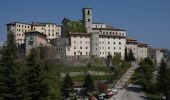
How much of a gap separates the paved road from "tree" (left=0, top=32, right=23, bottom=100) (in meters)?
37.9

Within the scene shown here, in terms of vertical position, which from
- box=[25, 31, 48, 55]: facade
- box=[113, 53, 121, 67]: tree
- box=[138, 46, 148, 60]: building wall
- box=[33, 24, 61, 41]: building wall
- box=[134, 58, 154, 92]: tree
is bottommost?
box=[134, 58, 154, 92]: tree

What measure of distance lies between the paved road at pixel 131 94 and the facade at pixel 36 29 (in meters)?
48.1

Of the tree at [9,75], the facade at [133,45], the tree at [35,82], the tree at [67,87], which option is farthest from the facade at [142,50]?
the tree at [9,75]

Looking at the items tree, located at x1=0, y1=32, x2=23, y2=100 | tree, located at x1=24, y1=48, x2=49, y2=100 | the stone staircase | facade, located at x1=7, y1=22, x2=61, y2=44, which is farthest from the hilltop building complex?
tree, located at x1=0, y1=32, x2=23, y2=100

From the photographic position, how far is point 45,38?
123 meters

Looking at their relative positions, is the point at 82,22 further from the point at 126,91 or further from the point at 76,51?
the point at 126,91

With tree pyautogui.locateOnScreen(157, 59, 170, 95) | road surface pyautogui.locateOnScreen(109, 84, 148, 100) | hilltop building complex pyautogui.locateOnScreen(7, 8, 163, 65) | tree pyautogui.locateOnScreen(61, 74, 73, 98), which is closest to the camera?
road surface pyautogui.locateOnScreen(109, 84, 148, 100)

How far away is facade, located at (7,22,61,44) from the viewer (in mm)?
128250

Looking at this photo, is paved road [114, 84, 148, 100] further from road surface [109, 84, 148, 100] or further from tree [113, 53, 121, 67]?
tree [113, 53, 121, 67]

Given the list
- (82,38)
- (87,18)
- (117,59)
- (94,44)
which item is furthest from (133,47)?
(82,38)

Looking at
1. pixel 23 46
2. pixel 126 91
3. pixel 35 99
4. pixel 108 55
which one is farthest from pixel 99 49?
pixel 35 99

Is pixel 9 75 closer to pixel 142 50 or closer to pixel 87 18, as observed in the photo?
pixel 87 18

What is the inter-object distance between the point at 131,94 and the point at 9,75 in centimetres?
4428

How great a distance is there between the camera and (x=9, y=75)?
35.6 metres
